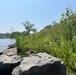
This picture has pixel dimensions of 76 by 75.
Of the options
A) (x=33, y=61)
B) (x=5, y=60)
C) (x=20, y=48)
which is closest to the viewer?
(x=33, y=61)

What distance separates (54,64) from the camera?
237 inches

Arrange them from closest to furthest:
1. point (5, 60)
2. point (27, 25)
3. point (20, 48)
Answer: point (5, 60) < point (20, 48) < point (27, 25)

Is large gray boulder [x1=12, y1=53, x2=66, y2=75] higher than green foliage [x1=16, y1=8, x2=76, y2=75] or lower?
lower

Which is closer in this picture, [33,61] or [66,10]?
[33,61]

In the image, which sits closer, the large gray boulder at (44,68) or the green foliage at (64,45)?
the large gray boulder at (44,68)

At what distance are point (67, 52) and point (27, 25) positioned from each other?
219 feet

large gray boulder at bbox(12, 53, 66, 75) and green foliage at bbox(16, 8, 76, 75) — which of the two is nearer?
large gray boulder at bbox(12, 53, 66, 75)

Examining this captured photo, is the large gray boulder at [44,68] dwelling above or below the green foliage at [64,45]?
below

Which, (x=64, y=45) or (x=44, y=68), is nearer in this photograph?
(x=44, y=68)

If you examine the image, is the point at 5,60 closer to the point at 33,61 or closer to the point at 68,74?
the point at 33,61

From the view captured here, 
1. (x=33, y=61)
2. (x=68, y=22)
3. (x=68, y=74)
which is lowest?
(x=68, y=74)

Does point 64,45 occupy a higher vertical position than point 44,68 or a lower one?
higher

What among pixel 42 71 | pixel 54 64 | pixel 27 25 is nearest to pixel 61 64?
pixel 54 64

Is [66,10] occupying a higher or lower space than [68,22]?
higher
